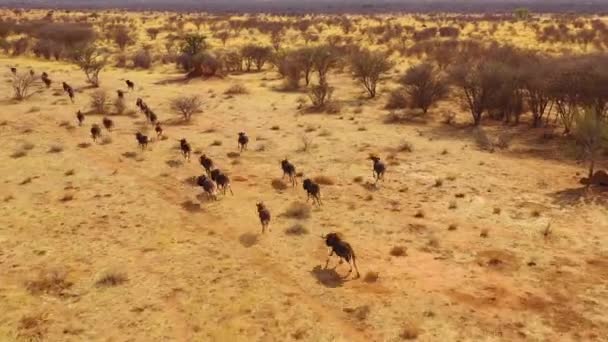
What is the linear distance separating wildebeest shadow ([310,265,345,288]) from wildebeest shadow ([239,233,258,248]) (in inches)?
88.7

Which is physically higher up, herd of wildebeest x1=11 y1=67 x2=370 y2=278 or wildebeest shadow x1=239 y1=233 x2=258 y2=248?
herd of wildebeest x1=11 y1=67 x2=370 y2=278

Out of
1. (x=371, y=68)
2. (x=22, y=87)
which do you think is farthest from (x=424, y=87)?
(x=22, y=87)

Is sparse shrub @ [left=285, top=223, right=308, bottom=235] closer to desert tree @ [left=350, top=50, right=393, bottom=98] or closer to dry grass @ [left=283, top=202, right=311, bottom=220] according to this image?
dry grass @ [left=283, top=202, right=311, bottom=220]

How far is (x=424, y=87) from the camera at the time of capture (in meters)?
33.1

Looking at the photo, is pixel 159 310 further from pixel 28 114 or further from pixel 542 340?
pixel 28 114

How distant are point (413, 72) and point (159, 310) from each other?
80.0 feet

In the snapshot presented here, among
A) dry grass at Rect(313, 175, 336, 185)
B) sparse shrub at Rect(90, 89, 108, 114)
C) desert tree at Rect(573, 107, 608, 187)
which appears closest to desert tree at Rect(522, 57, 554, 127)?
desert tree at Rect(573, 107, 608, 187)

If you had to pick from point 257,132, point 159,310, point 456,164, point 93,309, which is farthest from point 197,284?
point 257,132

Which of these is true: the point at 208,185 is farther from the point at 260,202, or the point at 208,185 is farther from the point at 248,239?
the point at 248,239

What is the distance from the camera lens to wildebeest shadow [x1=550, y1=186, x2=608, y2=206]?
62.6 feet

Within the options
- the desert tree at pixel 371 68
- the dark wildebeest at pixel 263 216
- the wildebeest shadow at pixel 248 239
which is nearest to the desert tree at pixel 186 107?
the desert tree at pixel 371 68

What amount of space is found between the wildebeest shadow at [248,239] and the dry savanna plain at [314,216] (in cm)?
8

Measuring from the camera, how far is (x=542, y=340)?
11.7 metres

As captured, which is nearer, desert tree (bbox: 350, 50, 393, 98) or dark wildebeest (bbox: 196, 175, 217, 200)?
dark wildebeest (bbox: 196, 175, 217, 200)
